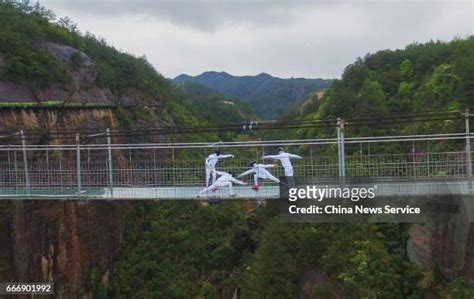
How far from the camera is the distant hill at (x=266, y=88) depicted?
263 feet

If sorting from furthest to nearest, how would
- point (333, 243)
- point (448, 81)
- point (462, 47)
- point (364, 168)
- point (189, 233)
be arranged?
point (462, 47), point (448, 81), point (189, 233), point (333, 243), point (364, 168)

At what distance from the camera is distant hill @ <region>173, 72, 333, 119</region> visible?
80287 millimetres

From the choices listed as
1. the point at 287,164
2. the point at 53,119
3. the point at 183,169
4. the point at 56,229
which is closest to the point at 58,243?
the point at 56,229

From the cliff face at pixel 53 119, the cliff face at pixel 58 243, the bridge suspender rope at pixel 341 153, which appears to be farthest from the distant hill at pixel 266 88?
the bridge suspender rope at pixel 341 153

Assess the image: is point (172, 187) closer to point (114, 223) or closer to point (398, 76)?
point (114, 223)

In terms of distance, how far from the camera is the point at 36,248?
12844 mm

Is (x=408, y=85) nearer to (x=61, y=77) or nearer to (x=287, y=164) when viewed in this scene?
(x=61, y=77)

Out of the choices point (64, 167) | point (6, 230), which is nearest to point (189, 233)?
point (64, 167)

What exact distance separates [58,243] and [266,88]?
312 feet

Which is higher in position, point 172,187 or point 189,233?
point 172,187

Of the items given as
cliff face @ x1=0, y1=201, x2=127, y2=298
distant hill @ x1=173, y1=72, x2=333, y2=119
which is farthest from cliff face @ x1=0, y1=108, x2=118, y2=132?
distant hill @ x1=173, y1=72, x2=333, y2=119

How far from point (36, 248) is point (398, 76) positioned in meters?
19.5

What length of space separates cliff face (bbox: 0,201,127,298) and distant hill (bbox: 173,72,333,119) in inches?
1857

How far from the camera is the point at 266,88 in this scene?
10675cm
